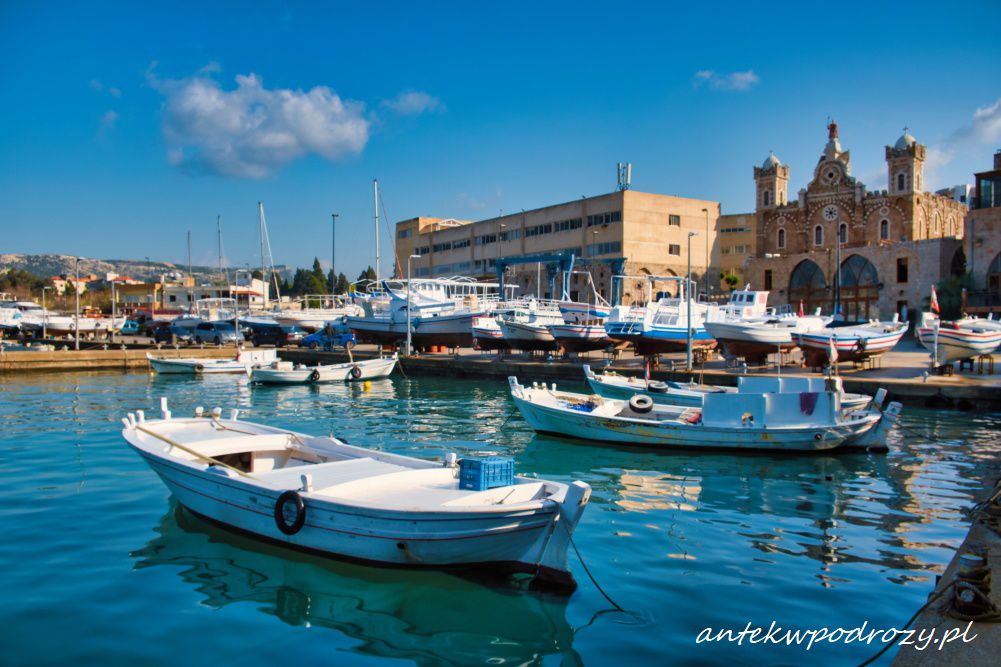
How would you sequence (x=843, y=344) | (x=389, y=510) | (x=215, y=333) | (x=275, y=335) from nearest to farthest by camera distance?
(x=389, y=510) < (x=843, y=344) < (x=215, y=333) < (x=275, y=335)

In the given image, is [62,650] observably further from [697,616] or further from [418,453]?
[418,453]

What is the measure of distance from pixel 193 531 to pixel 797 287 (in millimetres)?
55026

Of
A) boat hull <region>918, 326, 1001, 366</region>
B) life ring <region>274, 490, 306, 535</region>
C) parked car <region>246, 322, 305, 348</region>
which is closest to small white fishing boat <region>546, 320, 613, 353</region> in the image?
boat hull <region>918, 326, 1001, 366</region>

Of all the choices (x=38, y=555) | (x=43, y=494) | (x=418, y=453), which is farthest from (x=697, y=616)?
(x=43, y=494)

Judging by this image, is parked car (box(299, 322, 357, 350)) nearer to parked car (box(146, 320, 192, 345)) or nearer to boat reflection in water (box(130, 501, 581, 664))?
parked car (box(146, 320, 192, 345))

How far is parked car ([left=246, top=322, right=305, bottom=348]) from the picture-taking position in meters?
55.5

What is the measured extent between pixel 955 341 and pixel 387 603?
27.6 m

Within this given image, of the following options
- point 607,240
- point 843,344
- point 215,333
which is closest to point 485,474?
point 843,344

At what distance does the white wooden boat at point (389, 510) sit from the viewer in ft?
25.3

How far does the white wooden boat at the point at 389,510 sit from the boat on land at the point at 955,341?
24086mm

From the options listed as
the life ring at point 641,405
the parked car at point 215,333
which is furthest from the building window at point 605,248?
the life ring at point 641,405

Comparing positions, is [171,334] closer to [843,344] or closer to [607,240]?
[607,240]

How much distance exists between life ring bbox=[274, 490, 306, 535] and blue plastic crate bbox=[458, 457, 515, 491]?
6.31 ft

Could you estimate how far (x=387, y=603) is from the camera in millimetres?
7766
